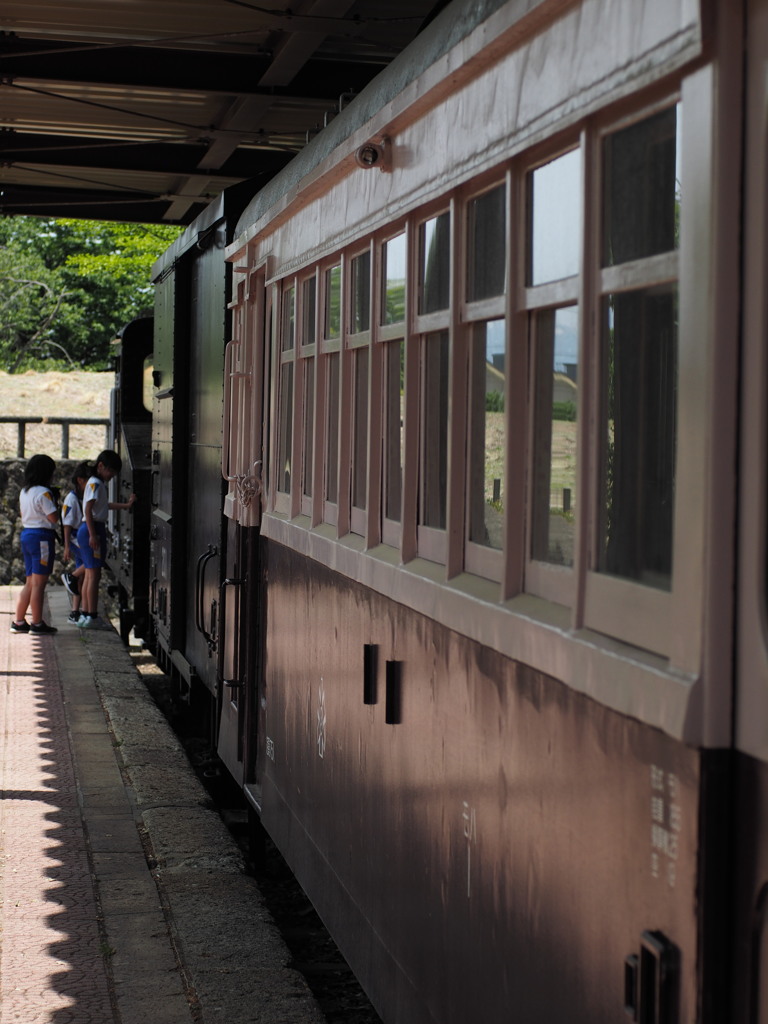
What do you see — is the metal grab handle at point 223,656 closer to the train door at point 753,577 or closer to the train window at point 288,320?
the train window at point 288,320

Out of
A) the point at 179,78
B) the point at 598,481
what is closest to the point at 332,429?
the point at 598,481

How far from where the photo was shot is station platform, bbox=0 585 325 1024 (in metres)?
4.85

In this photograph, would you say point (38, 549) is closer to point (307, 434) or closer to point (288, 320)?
point (288, 320)

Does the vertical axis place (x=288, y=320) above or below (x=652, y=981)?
above

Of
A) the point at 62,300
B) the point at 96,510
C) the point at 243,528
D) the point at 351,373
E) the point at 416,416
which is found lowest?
the point at 96,510

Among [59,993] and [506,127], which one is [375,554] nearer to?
[506,127]

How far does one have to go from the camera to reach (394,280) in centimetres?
410

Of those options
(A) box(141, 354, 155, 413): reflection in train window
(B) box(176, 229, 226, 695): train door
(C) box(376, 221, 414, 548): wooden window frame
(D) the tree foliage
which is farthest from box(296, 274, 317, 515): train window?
(D) the tree foliage

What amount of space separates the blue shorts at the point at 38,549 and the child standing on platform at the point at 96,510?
1.14 feet

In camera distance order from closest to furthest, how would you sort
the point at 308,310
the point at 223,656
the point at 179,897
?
the point at 308,310, the point at 179,897, the point at 223,656

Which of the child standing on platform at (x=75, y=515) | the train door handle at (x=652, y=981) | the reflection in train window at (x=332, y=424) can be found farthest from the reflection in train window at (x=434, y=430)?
the child standing on platform at (x=75, y=515)

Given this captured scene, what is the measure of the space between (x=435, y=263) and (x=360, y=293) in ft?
3.21

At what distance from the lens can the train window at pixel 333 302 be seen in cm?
497

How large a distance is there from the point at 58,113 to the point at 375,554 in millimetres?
6923
